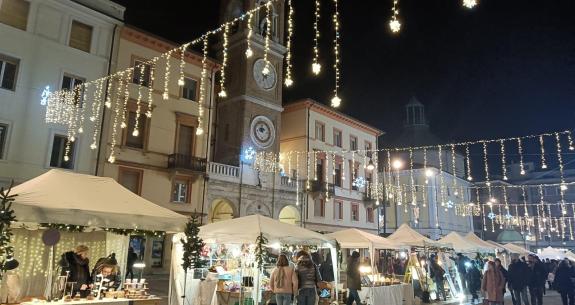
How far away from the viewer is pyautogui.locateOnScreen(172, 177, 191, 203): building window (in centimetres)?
2478

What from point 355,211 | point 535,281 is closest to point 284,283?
point 535,281

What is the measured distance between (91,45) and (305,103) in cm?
1772

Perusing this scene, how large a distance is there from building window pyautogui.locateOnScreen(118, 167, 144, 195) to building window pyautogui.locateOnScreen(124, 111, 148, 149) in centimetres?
142

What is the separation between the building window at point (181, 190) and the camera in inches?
976

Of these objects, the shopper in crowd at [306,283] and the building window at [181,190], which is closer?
the shopper in crowd at [306,283]

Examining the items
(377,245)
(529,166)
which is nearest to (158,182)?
(377,245)

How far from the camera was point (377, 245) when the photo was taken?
52.9 ft

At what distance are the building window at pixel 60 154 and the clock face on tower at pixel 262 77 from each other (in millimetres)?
14037

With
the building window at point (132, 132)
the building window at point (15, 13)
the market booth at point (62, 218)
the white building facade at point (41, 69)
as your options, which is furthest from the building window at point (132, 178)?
the market booth at point (62, 218)

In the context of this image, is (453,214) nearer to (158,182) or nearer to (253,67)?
(253,67)

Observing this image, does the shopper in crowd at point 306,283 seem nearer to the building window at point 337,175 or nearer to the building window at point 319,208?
the building window at point 319,208

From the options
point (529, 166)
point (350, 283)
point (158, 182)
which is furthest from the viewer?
point (529, 166)

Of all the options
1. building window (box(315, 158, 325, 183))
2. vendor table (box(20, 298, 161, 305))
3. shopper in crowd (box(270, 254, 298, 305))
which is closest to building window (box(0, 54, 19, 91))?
vendor table (box(20, 298, 161, 305))

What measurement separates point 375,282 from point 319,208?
65.5 feet
